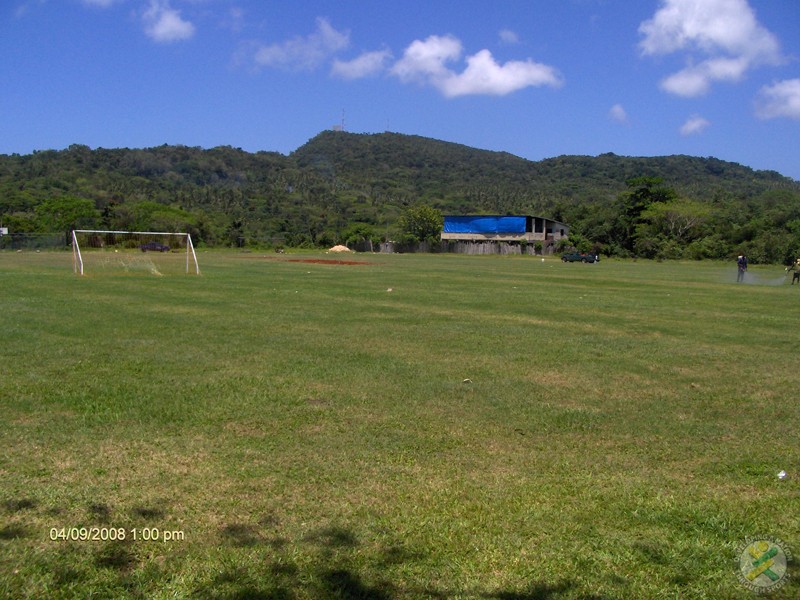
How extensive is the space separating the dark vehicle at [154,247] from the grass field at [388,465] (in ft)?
85.6

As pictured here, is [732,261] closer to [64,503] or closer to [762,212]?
[762,212]

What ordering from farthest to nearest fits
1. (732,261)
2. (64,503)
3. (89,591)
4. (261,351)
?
(732,261) → (261,351) → (64,503) → (89,591)

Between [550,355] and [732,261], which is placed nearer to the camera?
[550,355]

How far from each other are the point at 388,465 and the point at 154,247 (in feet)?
121

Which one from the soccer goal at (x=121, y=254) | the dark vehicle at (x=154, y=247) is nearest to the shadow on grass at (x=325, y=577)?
the soccer goal at (x=121, y=254)

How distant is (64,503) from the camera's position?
15.8ft

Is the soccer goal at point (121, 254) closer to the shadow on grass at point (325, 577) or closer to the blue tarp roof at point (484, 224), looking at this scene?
the shadow on grass at point (325, 577)

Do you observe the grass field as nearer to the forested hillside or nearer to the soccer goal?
the soccer goal

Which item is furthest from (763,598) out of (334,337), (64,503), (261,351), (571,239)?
(571,239)

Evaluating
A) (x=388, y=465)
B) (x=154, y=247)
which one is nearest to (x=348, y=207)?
(x=154, y=247)

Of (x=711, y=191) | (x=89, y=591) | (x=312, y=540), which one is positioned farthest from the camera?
(x=711, y=191)

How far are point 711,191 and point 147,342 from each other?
158 m

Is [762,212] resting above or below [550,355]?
above

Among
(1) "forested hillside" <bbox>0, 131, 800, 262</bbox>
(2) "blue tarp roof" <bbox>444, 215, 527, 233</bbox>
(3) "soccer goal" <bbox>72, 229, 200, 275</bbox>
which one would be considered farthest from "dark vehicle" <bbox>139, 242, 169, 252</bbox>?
(2) "blue tarp roof" <bbox>444, 215, 527, 233</bbox>
